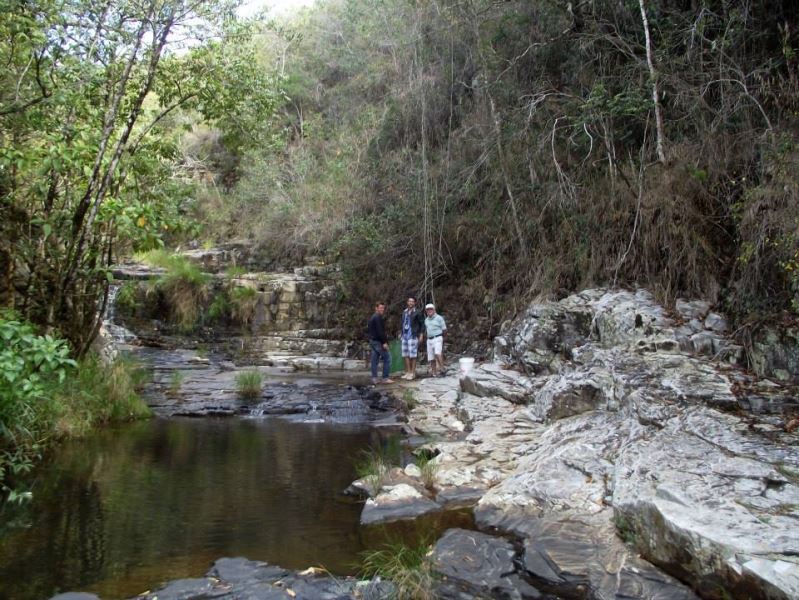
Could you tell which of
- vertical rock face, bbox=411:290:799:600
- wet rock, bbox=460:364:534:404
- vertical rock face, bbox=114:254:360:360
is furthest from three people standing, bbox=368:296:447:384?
vertical rock face, bbox=114:254:360:360

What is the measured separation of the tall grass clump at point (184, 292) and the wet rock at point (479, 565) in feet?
49.6

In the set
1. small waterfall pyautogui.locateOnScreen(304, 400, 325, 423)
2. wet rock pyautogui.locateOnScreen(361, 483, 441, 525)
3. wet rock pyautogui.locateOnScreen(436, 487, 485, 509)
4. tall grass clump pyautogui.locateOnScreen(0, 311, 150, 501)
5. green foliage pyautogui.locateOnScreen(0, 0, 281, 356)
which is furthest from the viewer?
small waterfall pyautogui.locateOnScreen(304, 400, 325, 423)

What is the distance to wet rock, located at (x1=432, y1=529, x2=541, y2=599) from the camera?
405 cm

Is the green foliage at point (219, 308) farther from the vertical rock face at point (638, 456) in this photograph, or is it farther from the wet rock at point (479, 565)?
the wet rock at point (479, 565)

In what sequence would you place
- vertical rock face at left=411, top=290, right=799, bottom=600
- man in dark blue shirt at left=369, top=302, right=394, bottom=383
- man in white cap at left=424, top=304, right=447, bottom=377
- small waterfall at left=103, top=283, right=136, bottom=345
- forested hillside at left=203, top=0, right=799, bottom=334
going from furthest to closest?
1. small waterfall at left=103, top=283, right=136, bottom=345
2. man in dark blue shirt at left=369, top=302, right=394, bottom=383
3. man in white cap at left=424, top=304, right=447, bottom=377
4. forested hillside at left=203, top=0, right=799, bottom=334
5. vertical rock face at left=411, top=290, right=799, bottom=600

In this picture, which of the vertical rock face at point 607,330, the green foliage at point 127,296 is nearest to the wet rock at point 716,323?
the vertical rock face at point 607,330

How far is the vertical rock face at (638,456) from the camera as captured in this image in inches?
149

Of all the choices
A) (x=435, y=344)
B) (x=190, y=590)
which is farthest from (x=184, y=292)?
(x=190, y=590)

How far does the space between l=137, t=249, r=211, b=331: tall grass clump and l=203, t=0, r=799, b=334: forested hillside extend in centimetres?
330

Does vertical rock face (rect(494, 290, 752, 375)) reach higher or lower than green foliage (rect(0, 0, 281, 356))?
lower

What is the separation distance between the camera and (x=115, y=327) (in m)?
17.6

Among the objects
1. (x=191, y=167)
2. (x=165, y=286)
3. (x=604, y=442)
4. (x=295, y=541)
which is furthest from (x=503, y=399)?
(x=191, y=167)

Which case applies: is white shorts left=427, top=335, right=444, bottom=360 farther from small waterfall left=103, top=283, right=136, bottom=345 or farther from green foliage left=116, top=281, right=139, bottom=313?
small waterfall left=103, top=283, right=136, bottom=345

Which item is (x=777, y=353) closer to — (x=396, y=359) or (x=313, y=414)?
(x=313, y=414)
